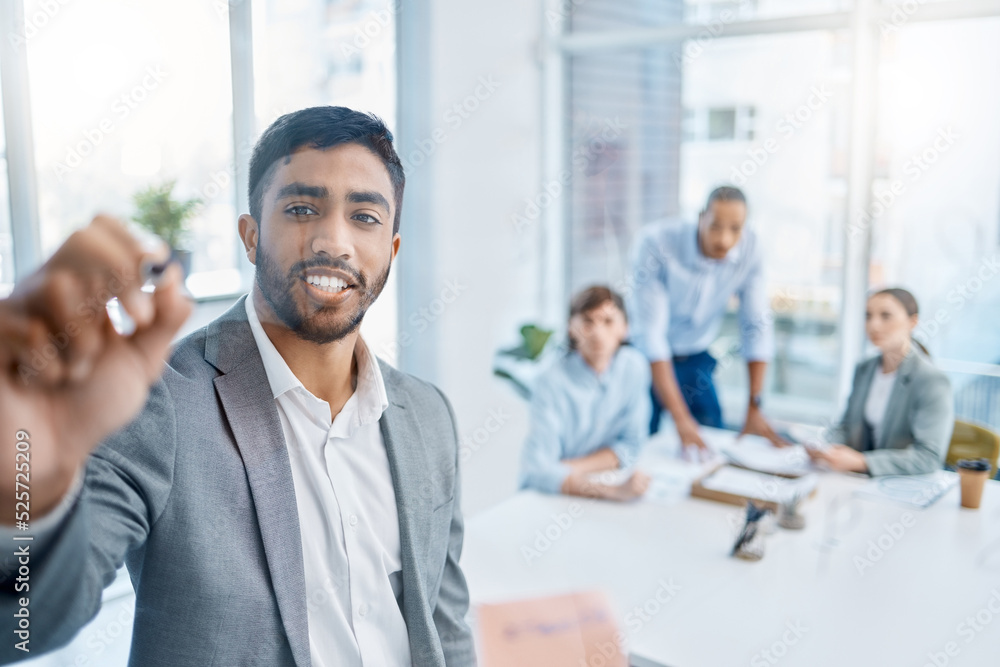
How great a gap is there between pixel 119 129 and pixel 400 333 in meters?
1.05

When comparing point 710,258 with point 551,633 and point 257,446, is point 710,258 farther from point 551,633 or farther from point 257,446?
point 257,446

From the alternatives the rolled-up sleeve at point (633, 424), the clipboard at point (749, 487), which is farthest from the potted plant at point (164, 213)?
the rolled-up sleeve at point (633, 424)

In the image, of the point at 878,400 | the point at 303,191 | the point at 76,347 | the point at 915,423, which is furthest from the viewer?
the point at 878,400

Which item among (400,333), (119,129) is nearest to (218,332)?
(119,129)

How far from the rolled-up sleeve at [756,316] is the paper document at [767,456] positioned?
490mm

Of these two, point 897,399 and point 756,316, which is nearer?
point 897,399

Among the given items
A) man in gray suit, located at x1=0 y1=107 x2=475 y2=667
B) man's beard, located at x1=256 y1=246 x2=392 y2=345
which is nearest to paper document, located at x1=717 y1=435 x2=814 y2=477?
man in gray suit, located at x1=0 y1=107 x2=475 y2=667

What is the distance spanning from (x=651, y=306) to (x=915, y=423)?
1.07 m

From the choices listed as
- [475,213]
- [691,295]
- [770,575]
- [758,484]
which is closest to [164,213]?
[770,575]

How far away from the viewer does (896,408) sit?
8.02ft

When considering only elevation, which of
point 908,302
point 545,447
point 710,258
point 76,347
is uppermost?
point 76,347

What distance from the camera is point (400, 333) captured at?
6.48ft

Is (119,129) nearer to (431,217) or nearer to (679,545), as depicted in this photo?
(679,545)

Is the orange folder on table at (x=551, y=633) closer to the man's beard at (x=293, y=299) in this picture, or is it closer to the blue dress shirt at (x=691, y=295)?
the man's beard at (x=293, y=299)
